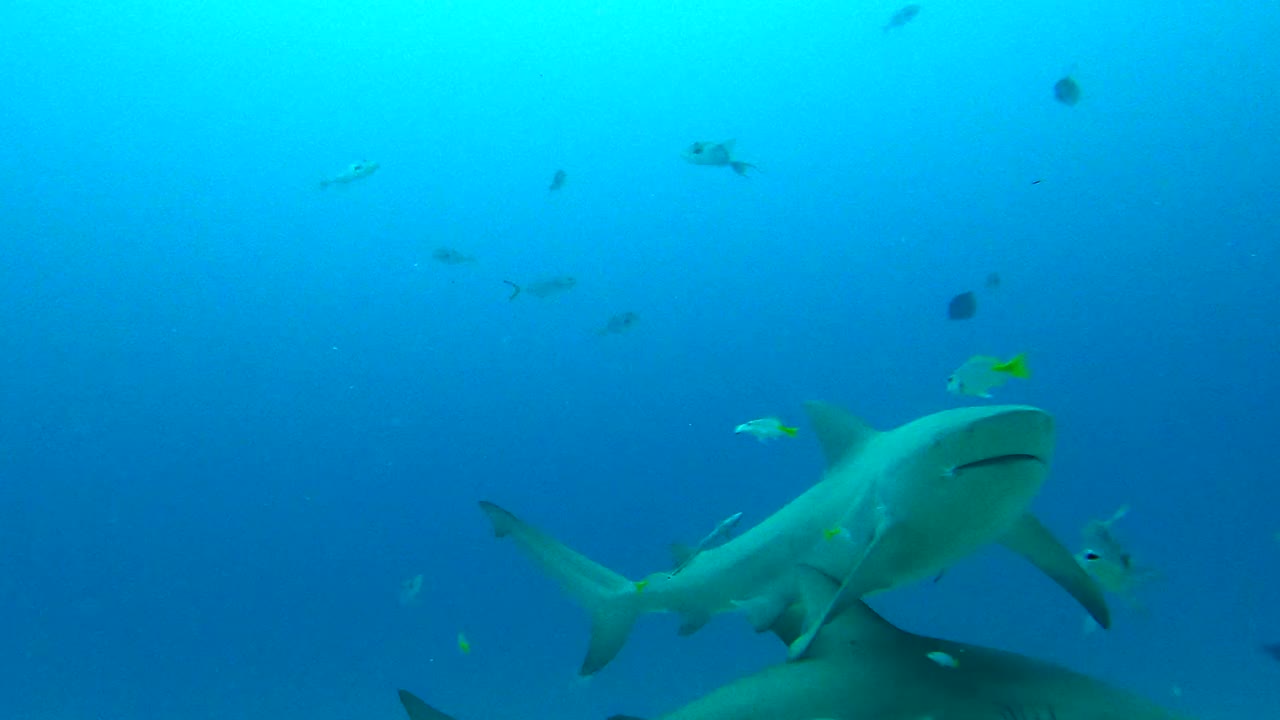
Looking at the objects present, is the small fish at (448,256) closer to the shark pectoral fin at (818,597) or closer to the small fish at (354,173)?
the small fish at (354,173)

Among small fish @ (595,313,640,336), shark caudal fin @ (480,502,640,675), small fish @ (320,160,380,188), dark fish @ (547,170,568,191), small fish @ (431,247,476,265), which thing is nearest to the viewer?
shark caudal fin @ (480,502,640,675)

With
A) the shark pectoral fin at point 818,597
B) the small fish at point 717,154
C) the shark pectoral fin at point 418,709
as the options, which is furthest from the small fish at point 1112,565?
the small fish at point 717,154

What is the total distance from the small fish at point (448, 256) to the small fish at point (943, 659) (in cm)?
921

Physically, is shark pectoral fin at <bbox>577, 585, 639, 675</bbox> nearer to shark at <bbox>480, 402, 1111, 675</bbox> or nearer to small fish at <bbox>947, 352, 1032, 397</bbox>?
shark at <bbox>480, 402, 1111, 675</bbox>

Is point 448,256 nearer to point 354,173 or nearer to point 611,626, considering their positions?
point 354,173

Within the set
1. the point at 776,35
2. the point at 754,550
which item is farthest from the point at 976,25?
the point at 754,550

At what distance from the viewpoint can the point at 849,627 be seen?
7.16 ft

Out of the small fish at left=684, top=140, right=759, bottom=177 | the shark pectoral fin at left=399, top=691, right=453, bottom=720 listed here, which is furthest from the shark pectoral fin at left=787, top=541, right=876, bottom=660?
the small fish at left=684, top=140, right=759, bottom=177

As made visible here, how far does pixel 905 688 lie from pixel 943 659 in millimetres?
145

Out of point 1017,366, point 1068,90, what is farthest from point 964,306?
point 1068,90

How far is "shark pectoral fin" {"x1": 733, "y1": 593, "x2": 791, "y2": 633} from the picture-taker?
296cm

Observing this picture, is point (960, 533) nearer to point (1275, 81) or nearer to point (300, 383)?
point (1275, 81)

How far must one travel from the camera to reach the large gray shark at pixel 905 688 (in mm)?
1899

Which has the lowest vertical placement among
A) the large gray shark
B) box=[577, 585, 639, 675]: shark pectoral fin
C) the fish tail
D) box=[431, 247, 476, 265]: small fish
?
box=[431, 247, 476, 265]: small fish
